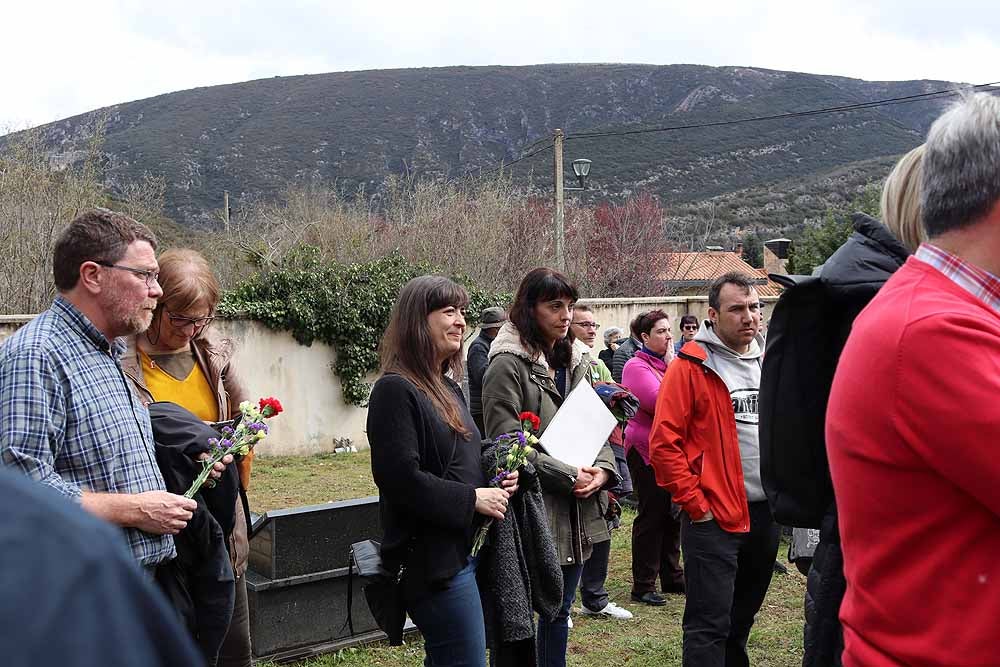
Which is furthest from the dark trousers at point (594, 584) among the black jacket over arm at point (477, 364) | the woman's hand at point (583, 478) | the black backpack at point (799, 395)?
the black backpack at point (799, 395)

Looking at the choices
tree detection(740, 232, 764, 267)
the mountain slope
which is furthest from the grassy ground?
tree detection(740, 232, 764, 267)

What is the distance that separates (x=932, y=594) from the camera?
1.55 metres

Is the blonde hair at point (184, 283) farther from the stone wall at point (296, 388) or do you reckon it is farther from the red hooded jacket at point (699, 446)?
the stone wall at point (296, 388)

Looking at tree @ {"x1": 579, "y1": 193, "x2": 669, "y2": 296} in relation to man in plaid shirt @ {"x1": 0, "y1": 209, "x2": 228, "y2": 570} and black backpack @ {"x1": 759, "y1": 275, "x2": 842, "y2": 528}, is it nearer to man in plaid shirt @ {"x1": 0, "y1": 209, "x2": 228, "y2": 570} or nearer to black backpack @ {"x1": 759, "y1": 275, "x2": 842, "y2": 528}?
man in plaid shirt @ {"x1": 0, "y1": 209, "x2": 228, "y2": 570}

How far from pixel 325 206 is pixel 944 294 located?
32.8 m

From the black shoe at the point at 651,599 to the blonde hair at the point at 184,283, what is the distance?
4.25 metres

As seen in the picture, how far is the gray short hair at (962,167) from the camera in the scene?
5.22 ft

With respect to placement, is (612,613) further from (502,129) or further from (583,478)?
(502,129)

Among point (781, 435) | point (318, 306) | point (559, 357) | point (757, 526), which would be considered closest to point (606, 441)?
point (559, 357)

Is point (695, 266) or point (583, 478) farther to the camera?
point (695, 266)

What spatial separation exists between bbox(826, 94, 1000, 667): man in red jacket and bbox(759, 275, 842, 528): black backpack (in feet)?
1.98

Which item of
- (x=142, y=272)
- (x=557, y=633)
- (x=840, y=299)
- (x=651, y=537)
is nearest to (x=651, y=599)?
(x=651, y=537)

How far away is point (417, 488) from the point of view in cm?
315

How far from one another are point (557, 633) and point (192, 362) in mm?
2113
